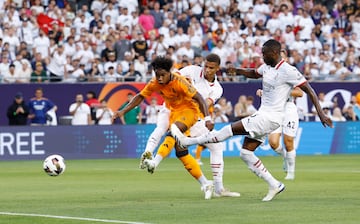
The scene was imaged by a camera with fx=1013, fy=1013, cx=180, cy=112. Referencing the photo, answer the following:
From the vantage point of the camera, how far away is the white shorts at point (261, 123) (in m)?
15.2

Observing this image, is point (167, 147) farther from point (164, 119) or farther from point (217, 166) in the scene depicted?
point (217, 166)

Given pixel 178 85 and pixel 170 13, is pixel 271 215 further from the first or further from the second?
pixel 170 13

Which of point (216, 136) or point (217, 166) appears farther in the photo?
point (217, 166)

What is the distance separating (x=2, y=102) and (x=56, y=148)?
9.80 ft

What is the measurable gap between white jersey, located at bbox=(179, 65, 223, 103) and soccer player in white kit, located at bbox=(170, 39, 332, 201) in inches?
89.4

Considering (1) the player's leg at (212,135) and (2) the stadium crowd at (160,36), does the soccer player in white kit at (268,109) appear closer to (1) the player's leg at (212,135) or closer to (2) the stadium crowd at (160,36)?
(1) the player's leg at (212,135)

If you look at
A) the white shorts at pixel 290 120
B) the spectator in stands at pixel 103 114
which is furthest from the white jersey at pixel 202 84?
the spectator in stands at pixel 103 114

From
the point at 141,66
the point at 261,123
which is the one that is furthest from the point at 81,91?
the point at 261,123

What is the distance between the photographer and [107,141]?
3238 cm

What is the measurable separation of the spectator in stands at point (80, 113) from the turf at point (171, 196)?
6.18m

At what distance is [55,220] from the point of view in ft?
42.0

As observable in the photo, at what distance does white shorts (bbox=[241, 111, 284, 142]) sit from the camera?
1516cm

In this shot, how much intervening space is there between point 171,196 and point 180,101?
1.60 meters

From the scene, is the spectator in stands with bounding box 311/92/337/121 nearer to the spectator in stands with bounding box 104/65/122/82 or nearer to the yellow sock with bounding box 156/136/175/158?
the spectator in stands with bounding box 104/65/122/82
